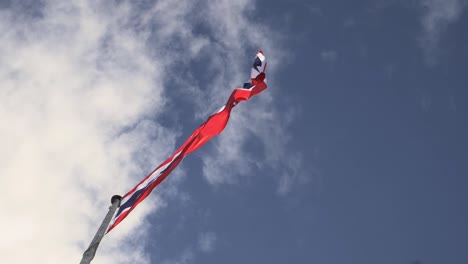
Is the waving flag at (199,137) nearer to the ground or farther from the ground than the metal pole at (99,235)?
farther from the ground

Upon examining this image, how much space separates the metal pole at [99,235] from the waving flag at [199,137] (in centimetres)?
60

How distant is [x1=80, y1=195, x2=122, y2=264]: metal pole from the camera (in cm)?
830

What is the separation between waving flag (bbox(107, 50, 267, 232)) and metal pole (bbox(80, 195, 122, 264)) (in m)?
0.60

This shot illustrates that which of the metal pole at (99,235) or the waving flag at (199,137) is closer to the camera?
the metal pole at (99,235)

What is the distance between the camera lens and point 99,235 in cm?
900

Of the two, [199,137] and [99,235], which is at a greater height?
[199,137]

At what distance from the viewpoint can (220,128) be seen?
13.0m

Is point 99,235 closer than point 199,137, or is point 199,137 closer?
point 99,235

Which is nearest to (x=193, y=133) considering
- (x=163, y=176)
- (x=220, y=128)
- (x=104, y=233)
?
(x=220, y=128)

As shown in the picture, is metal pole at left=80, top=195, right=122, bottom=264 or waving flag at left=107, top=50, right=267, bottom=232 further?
waving flag at left=107, top=50, right=267, bottom=232

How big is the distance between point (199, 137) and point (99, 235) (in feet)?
15.7

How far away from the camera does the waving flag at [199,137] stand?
10938 millimetres

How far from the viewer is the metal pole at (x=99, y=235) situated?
8.30 meters

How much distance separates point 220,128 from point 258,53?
3.52 m
